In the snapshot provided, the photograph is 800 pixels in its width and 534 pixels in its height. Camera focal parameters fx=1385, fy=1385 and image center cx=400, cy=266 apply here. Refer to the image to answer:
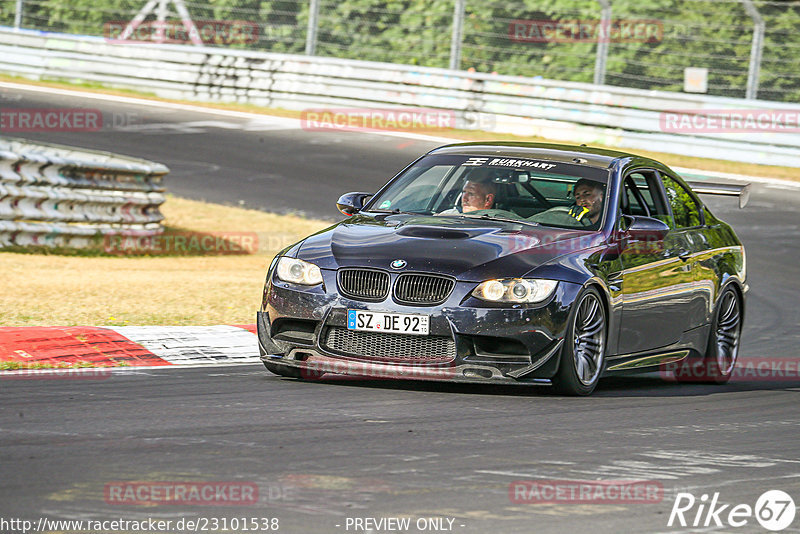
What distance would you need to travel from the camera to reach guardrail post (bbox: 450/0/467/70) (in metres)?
25.0

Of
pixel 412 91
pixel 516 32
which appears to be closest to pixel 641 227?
pixel 412 91

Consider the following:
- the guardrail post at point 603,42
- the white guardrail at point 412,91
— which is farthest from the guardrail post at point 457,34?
the guardrail post at point 603,42

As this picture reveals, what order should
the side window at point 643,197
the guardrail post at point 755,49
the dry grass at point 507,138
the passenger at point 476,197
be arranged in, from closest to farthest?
1. the passenger at point 476,197
2. the side window at point 643,197
3. the dry grass at point 507,138
4. the guardrail post at point 755,49

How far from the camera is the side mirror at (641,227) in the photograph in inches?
338

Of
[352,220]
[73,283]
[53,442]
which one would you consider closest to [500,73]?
[73,283]

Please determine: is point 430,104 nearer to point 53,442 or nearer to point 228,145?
point 228,145

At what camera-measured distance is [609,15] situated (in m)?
23.7

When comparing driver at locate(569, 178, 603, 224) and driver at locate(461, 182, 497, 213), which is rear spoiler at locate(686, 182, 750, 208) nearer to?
driver at locate(569, 178, 603, 224)

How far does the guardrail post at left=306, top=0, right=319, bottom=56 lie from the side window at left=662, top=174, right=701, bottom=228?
1749cm

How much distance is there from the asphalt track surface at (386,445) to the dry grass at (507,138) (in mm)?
12618

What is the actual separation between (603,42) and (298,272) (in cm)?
1697

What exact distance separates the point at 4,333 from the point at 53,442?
→ 3319 mm

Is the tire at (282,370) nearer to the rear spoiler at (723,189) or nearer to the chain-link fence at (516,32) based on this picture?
the rear spoiler at (723,189)

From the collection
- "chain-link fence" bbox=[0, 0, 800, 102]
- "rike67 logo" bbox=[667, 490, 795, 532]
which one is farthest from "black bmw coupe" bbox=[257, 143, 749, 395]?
"chain-link fence" bbox=[0, 0, 800, 102]
